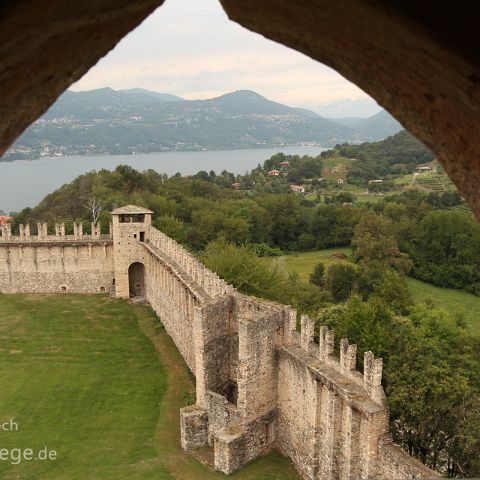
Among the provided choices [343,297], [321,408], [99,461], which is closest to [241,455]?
[321,408]

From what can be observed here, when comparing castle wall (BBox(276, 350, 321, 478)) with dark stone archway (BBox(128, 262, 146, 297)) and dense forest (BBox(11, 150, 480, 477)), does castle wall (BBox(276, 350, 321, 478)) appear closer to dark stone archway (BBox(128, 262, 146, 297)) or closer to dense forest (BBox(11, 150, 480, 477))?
dense forest (BBox(11, 150, 480, 477))

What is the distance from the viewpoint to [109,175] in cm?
6150

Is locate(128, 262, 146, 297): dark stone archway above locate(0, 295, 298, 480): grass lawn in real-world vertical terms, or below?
above

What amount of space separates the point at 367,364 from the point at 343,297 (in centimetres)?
2481

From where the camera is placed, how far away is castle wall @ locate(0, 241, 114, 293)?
36.3m

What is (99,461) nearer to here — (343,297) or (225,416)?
(225,416)

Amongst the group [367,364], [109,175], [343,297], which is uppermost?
[109,175]

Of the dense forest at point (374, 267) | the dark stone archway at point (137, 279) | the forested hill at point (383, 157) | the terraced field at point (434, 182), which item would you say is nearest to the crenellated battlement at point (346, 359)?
the dense forest at point (374, 267)

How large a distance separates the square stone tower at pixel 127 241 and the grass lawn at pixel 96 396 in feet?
9.61

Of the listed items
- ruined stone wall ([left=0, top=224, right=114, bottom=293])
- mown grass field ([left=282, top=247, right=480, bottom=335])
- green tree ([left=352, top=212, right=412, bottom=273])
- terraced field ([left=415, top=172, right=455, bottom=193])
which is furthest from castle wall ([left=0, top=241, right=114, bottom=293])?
terraced field ([left=415, top=172, right=455, bottom=193])

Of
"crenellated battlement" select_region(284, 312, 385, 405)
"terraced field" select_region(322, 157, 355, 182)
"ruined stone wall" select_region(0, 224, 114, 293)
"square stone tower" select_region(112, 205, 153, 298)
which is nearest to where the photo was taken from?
"crenellated battlement" select_region(284, 312, 385, 405)

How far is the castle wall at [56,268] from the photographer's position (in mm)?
36344

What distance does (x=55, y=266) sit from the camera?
36469mm

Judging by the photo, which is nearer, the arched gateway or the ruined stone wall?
the arched gateway
